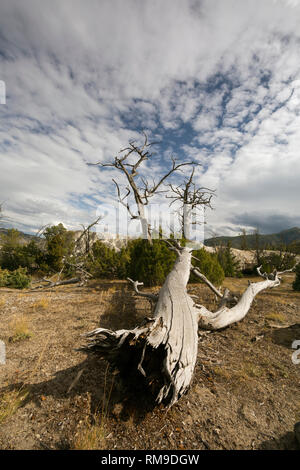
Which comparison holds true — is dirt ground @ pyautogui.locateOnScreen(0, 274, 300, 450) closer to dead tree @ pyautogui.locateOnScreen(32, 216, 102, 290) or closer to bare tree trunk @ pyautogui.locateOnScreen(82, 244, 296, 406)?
bare tree trunk @ pyautogui.locateOnScreen(82, 244, 296, 406)

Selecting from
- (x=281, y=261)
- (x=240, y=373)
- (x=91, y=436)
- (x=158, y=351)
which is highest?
(x=281, y=261)

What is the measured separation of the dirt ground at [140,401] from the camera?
1725 millimetres

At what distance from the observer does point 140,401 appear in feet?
6.99

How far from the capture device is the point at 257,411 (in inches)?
82.7

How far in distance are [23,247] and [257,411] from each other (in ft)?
69.1

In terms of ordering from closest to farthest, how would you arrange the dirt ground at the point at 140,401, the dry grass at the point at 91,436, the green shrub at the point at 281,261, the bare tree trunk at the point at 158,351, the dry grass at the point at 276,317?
1. the dry grass at the point at 91,436
2. the dirt ground at the point at 140,401
3. the bare tree trunk at the point at 158,351
4. the dry grass at the point at 276,317
5. the green shrub at the point at 281,261

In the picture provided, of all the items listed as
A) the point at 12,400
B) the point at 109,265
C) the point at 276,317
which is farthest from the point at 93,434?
the point at 109,265

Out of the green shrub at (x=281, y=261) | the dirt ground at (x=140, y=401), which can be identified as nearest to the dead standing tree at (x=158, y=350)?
the dirt ground at (x=140, y=401)

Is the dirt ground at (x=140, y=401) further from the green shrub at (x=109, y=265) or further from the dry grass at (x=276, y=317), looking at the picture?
the green shrub at (x=109, y=265)

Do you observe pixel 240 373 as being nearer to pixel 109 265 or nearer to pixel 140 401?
pixel 140 401

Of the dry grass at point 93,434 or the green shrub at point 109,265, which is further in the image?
the green shrub at point 109,265

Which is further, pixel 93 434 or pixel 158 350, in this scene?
pixel 158 350
